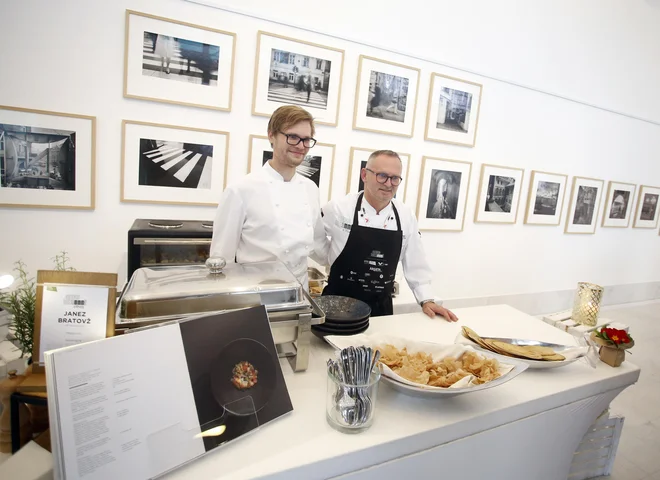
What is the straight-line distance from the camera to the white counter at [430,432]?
0.87m

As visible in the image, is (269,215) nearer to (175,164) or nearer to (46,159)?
(175,164)

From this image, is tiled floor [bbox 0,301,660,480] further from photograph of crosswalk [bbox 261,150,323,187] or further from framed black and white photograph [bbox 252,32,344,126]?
framed black and white photograph [bbox 252,32,344,126]

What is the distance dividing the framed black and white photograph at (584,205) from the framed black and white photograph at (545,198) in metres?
0.20

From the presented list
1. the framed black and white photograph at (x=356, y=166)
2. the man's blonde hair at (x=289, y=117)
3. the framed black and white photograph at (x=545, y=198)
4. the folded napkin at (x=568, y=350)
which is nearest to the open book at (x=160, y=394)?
the folded napkin at (x=568, y=350)

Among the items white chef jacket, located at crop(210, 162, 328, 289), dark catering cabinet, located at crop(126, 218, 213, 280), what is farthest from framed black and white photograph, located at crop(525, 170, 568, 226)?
dark catering cabinet, located at crop(126, 218, 213, 280)

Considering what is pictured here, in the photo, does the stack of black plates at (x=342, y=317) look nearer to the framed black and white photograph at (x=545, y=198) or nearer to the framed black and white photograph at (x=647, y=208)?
the framed black and white photograph at (x=545, y=198)

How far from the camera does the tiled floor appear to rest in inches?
87.3

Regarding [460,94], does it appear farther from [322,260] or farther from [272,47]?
[322,260]

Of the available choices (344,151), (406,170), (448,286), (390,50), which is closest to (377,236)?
(344,151)

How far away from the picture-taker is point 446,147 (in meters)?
4.00

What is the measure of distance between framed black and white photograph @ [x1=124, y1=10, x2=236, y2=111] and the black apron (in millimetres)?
1617

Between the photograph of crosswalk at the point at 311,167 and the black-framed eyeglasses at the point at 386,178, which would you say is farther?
the photograph of crosswalk at the point at 311,167

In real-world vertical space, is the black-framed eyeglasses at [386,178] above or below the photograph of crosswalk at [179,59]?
below

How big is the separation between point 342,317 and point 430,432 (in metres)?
0.51
